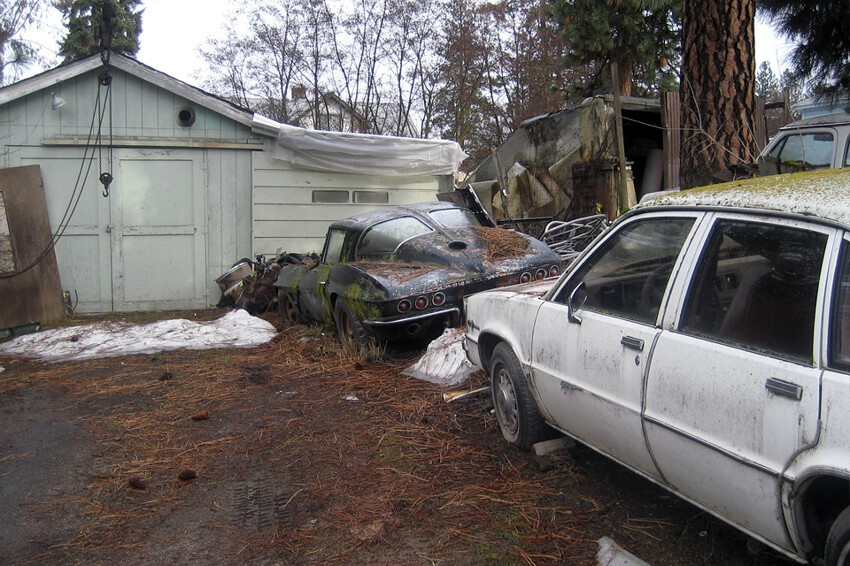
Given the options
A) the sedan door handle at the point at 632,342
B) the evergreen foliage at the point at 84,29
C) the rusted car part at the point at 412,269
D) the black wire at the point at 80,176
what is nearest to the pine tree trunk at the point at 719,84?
the rusted car part at the point at 412,269

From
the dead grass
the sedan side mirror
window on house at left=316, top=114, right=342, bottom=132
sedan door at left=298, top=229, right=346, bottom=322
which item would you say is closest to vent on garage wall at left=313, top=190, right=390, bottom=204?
sedan door at left=298, top=229, right=346, bottom=322

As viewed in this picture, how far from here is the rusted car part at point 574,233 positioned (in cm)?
930

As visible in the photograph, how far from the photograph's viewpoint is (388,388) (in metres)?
5.98

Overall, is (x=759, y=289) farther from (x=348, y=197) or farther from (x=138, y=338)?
(x=348, y=197)

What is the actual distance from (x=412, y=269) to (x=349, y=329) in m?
0.97

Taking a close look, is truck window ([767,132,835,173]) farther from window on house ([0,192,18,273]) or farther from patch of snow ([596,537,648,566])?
window on house ([0,192,18,273])

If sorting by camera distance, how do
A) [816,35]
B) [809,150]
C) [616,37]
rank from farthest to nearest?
[616,37], [816,35], [809,150]

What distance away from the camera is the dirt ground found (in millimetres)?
3352

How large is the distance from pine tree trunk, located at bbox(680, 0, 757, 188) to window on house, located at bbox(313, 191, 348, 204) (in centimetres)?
701

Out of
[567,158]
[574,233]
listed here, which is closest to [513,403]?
[574,233]

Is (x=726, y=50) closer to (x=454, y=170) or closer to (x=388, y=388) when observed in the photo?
(x=388, y=388)

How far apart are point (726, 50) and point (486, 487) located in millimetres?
4433

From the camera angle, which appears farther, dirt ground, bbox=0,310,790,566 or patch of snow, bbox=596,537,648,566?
dirt ground, bbox=0,310,790,566

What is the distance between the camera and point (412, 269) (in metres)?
6.78
